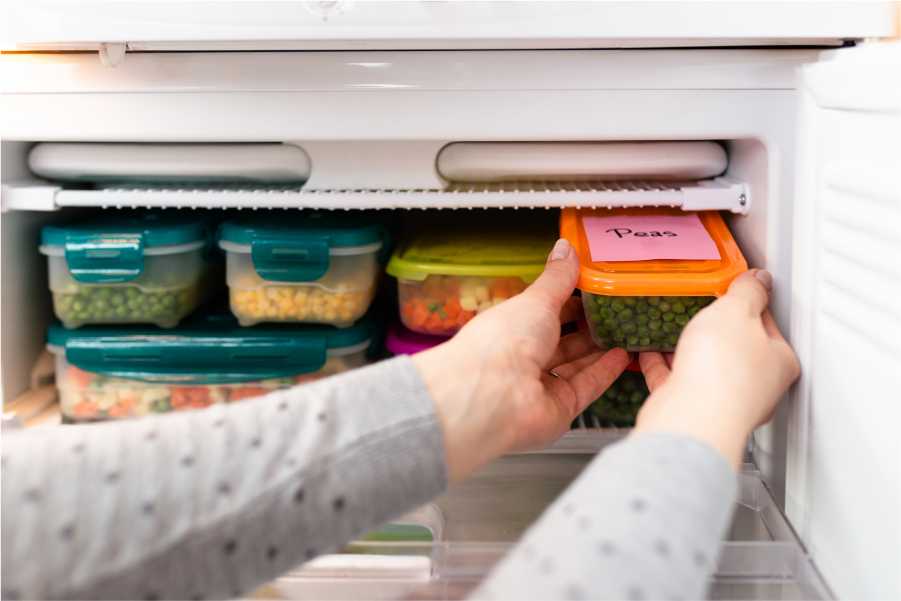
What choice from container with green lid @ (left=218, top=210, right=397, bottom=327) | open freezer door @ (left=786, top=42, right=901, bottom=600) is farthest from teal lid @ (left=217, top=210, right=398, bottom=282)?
open freezer door @ (left=786, top=42, right=901, bottom=600)

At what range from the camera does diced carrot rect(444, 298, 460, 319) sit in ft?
2.94

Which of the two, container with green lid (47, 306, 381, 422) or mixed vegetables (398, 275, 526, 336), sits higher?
mixed vegetables (398, 275, 526, 336)

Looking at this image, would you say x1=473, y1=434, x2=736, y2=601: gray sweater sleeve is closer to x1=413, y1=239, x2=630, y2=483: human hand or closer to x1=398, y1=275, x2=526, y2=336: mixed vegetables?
x1=413, y1=239, x2=630, y2=483: human hand

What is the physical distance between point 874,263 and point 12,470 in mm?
642

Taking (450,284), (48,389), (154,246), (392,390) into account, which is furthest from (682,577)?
(48,389)

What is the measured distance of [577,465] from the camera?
2.71 feet

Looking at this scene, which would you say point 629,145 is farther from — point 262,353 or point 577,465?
point 262,353

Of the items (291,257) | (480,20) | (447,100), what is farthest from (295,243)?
(480,20)

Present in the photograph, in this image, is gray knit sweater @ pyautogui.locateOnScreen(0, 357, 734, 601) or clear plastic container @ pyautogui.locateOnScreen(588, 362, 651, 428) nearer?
gray knit sweater @ pyautogui.locateOnScreen(0, 357, 734, 601)

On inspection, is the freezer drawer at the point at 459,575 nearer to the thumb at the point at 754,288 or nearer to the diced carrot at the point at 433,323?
the thumb at the point at 754,288

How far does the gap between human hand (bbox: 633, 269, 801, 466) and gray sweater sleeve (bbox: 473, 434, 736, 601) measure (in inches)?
1.6

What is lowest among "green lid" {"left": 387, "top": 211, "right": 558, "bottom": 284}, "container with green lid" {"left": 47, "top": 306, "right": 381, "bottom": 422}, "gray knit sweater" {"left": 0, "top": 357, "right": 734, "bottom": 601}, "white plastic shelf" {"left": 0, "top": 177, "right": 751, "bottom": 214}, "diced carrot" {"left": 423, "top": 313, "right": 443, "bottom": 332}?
"container with green lid" {"left": 47, "top": 306, "right": 381, "bottom": 422}

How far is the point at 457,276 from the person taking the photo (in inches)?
35.5

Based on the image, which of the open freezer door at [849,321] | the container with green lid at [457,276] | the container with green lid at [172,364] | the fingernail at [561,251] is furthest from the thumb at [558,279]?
the container with green lid at [172,364]
